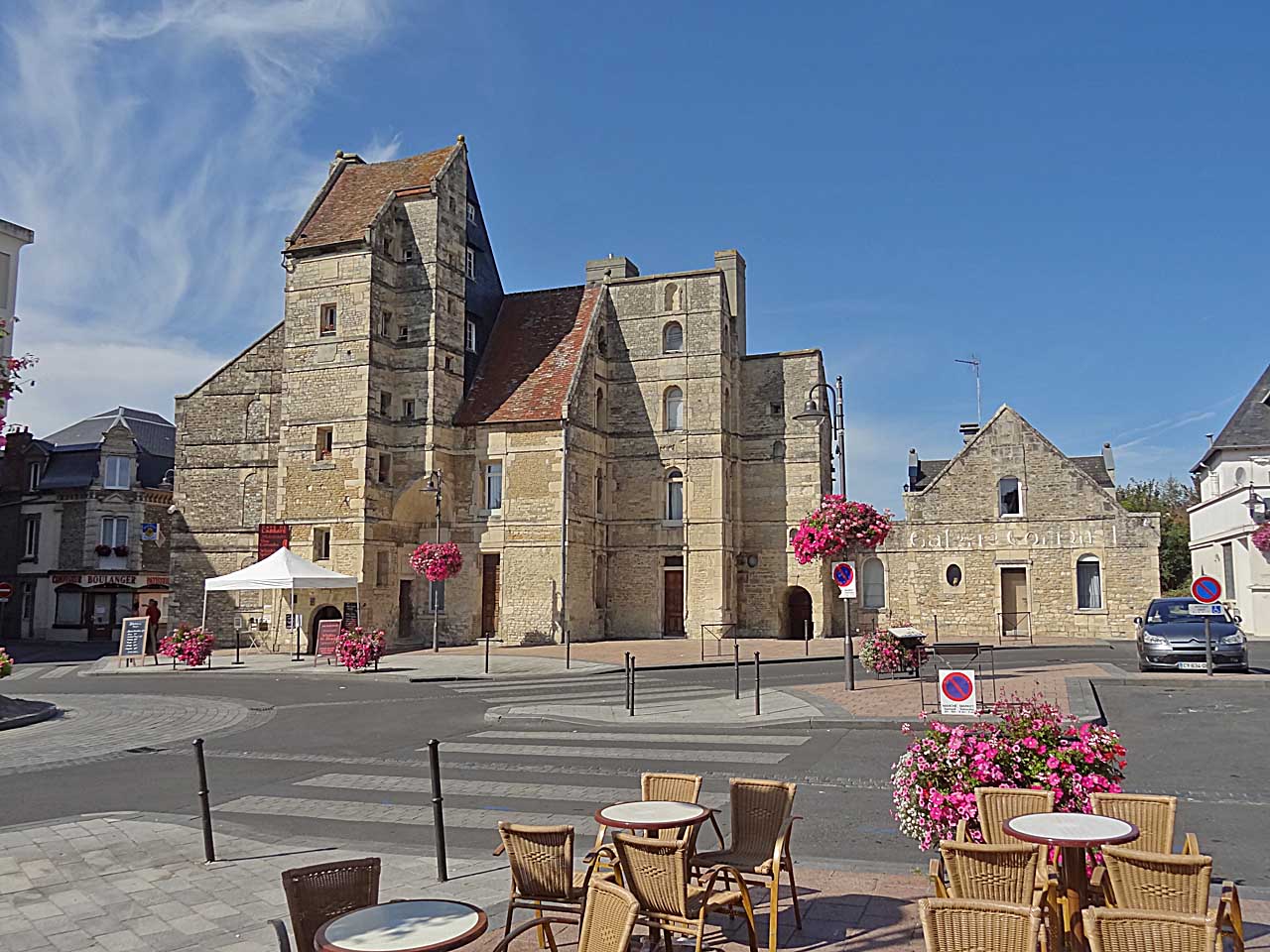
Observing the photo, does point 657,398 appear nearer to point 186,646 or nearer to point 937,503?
point 937,503

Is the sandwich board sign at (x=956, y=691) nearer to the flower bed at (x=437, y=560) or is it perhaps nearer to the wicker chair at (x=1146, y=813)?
the wicker chair at (x=1146, y=813)

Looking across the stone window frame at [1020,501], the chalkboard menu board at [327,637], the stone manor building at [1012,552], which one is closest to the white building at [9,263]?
the chalkboard menu board at [327,637]

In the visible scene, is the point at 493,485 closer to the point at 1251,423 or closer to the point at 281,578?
the point at 281,578

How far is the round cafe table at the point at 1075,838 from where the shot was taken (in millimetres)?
4715

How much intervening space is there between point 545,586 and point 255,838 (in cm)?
2555

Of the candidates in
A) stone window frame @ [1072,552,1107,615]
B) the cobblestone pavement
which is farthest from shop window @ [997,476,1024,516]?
the cobblestone pavement

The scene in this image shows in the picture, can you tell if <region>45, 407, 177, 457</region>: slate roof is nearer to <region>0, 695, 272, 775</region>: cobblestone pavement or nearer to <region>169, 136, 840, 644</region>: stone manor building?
<region>169, 136, 840, 644</region>: stone manor building

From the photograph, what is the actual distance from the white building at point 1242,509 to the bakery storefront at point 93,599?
134ft

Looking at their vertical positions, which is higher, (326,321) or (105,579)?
(326,321)

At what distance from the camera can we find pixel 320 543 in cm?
3328

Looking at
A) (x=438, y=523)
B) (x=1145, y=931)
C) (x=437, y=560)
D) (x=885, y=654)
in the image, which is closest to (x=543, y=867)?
(x=1145, y=931)

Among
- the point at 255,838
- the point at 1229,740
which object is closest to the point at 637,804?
the point at 255,838

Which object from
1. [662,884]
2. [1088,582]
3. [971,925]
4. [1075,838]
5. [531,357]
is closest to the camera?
[971,925]

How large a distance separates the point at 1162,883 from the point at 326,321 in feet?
110
